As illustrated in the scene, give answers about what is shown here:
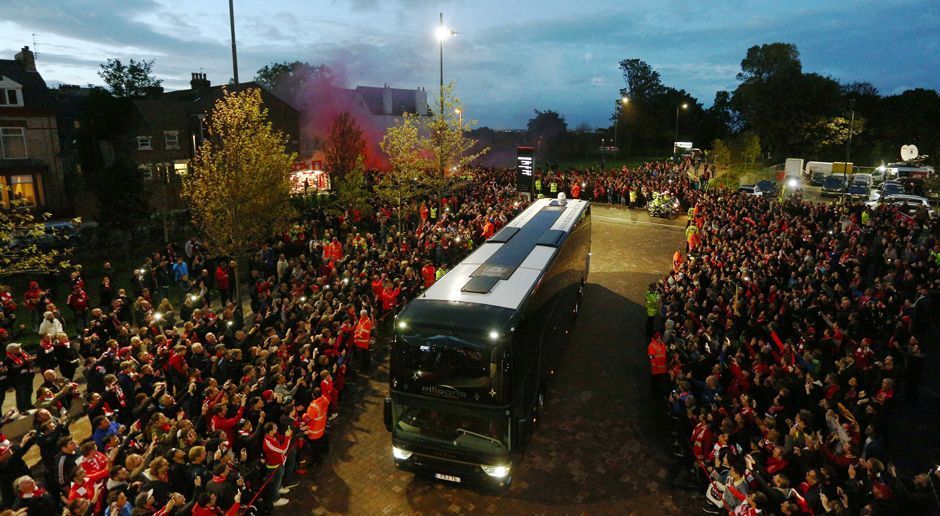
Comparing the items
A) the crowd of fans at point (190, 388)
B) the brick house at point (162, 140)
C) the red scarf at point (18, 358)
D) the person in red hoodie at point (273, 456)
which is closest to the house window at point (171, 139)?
the brick house at point (162, 140)

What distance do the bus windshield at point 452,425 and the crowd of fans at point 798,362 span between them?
3.27m

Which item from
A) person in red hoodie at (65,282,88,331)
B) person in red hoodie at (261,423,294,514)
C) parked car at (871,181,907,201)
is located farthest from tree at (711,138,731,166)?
person in red hoodie at (261,423,294,514)

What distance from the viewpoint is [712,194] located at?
2995cm

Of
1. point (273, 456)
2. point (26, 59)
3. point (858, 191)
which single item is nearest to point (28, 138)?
point (26, 59)

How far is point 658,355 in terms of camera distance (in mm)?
11523

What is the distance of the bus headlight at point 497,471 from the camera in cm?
836

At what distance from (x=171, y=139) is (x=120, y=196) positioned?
2050 centimetres

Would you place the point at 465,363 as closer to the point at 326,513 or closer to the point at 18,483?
the point at 326,513

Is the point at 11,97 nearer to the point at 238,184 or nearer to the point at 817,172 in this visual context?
the point at 238,184

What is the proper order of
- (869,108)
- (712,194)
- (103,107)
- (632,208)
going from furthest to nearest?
(869,108), (103,107), (632,208), (712,194)

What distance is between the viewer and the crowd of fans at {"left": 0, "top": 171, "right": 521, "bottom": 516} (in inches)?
280

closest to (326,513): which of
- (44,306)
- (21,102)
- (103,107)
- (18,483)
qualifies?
(18,483)

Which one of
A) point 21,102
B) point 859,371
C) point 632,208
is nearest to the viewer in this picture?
point 859,371

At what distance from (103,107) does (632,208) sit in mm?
38818
